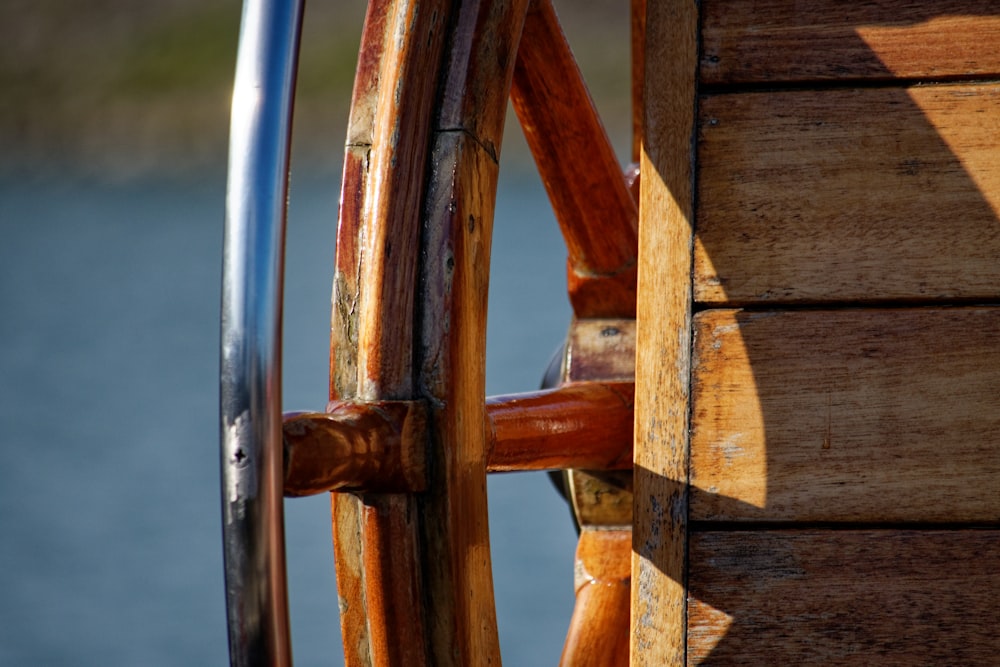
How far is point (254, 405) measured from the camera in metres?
0.49

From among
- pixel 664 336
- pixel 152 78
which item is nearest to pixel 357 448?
pixel 664 336

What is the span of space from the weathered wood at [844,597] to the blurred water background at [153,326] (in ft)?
7.51

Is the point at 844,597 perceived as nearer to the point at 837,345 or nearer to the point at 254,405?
the point at 837,345

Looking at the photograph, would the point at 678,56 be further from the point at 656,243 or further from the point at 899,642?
the point at 899,642

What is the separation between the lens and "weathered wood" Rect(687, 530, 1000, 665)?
0.71 meters

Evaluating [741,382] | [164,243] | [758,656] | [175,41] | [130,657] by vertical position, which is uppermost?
[175,41]

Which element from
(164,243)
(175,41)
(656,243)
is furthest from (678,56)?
(175,41)

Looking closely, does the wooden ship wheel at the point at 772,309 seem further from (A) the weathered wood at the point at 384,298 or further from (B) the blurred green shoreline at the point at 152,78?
(B) the blurred green shoreline at the point at 152,78

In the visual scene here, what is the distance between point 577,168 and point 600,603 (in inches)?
14.7

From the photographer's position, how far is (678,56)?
77 centimetres

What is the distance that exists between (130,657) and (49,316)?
451cm

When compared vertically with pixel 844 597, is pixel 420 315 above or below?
above

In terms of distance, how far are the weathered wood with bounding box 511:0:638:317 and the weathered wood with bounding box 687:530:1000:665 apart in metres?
0.36

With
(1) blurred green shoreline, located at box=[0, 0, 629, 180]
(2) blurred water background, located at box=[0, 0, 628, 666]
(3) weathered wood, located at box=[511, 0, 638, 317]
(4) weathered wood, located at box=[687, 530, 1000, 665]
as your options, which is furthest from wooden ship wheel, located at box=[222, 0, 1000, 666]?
(1) blurred green shoreline, located at box=[0, 0, 629, 180]
